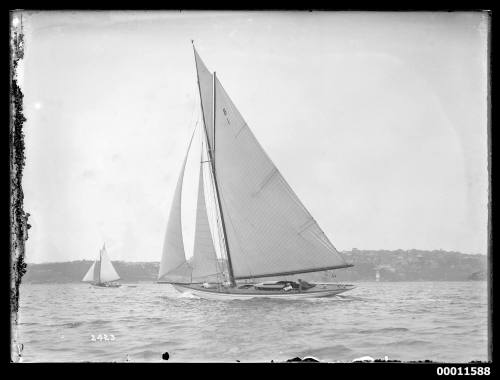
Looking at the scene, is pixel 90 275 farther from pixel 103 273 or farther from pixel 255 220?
pixel 255 220

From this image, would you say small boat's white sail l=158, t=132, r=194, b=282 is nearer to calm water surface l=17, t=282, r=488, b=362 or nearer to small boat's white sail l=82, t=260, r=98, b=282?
calm water surface l=17, t=282, r=488, b=362

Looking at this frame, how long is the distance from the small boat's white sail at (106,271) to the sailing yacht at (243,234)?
935 millimetres

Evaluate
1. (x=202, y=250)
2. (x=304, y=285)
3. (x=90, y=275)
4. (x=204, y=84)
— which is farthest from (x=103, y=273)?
(x=304, y=285)

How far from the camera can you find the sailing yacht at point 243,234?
880cm

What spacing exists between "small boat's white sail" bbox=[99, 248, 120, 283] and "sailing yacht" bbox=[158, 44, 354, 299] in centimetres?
93

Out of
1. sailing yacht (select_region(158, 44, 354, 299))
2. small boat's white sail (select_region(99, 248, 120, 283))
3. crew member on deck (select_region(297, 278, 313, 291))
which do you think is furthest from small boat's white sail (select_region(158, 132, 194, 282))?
crew member on deck (select_region(297, 278, 313, 291))

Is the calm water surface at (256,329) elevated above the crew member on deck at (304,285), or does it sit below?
below

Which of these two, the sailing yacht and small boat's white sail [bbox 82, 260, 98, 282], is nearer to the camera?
small boat's white sail [bbox 82, 260, 98, 282]

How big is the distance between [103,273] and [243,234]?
2998 millimetres

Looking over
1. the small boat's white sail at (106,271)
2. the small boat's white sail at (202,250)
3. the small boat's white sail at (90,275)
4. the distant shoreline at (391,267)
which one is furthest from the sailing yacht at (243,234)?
the small boat's white sail at (90,275)

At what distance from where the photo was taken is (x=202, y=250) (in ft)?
31.2

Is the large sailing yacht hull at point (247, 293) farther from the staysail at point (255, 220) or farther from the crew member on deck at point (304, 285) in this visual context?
the staysail at point (255, 220)

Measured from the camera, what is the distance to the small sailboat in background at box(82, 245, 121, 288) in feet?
24.6
